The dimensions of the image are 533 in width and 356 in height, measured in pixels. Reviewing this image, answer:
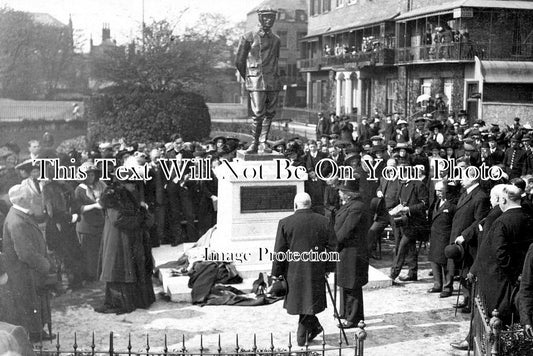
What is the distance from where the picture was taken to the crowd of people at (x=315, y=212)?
7.36 m

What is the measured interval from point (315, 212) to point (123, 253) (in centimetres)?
317

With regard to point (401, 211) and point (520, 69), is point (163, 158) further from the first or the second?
point (520, 69)

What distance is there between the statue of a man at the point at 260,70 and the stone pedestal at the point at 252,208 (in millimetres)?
847

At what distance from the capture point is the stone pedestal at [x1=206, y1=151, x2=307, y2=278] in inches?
435

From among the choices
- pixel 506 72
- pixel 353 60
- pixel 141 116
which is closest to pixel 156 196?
→ pixel 141 116

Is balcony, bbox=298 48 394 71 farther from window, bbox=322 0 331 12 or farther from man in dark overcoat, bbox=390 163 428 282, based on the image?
man in dark overcoat, bbox=390 163 428 282

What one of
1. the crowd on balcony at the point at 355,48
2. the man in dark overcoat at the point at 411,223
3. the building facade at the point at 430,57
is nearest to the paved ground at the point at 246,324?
the man in dark overcoat at the point at 411,223

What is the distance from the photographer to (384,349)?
26.0 feet

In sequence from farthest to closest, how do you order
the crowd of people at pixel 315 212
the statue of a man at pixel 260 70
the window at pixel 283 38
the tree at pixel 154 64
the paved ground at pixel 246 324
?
1. the window at pixel 283 38
2. the tree at pixel 154 64
3. the statue of a man at pixel 260 70
4. the paved ground at pixel 246 324
5. the crowd of people at pixel 315 212

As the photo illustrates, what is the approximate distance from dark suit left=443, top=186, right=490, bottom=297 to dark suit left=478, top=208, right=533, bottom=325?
1.81m

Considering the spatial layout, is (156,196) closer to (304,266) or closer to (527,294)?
(304,266)

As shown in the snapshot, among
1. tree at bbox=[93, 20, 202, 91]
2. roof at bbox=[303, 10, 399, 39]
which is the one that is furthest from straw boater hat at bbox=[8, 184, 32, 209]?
roof at bbox=[303, 10, 399, 39]

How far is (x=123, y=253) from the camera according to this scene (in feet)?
30.0

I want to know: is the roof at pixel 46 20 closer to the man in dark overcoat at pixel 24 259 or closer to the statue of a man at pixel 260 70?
the statue of a man at pixel 260 70
